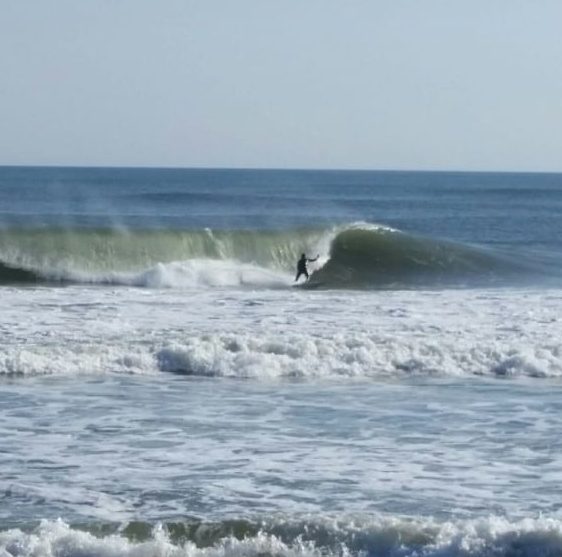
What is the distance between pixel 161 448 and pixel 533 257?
2735cm

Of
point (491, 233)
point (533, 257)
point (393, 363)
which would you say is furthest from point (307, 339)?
point (491, 233)

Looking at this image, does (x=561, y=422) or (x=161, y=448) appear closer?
(x=161, y=448)

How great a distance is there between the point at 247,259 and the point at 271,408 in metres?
19.1

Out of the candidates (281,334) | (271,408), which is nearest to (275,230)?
(281,334)

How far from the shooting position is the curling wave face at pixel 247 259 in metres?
31.4

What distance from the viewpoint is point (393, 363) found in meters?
18.2

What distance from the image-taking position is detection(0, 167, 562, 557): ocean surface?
1048 centimetres

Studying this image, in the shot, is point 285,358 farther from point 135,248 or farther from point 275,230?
point 275,230

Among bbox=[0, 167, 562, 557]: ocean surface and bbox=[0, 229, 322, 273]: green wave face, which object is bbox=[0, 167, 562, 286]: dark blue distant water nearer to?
bbox=[0, 229, 322, 273]: green wave face

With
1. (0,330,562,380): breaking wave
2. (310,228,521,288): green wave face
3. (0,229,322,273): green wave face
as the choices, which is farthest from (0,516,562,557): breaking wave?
(0,229,322,273): green wave face

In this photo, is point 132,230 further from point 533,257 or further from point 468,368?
point 468,368

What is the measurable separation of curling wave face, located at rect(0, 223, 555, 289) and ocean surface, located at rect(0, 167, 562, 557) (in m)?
0.13

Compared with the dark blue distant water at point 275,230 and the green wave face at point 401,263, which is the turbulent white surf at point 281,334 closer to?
the green wave face at point 401,263

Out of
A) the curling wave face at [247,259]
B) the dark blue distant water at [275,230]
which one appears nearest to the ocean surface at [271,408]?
the curling wave face at [247,259]
